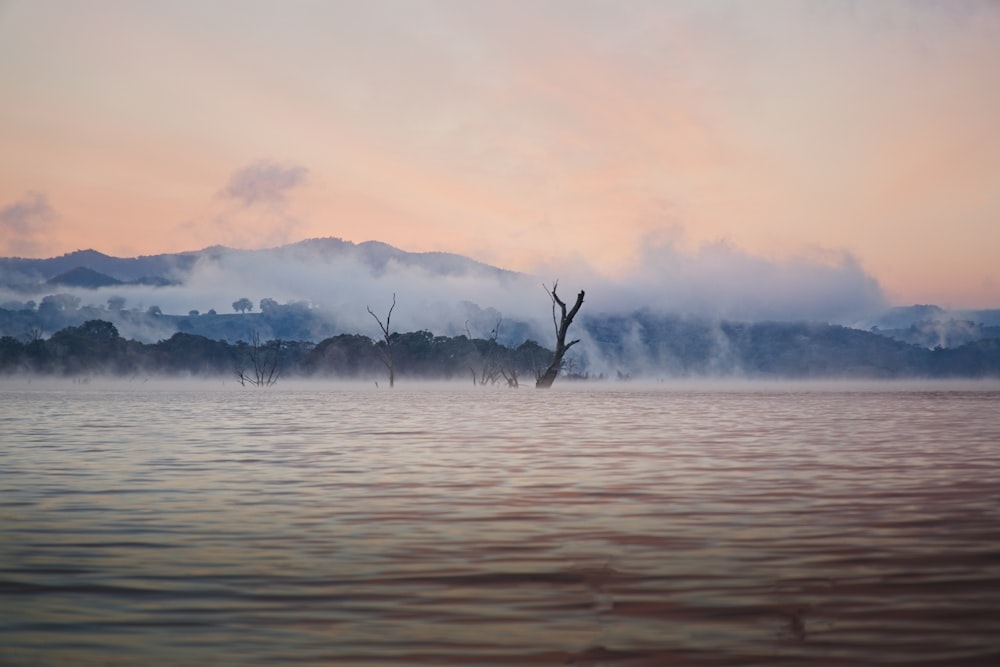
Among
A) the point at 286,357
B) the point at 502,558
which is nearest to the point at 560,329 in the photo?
the point at 502,558

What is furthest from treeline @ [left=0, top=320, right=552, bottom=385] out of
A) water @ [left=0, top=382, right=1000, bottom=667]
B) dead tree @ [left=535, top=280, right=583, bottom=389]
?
water @ [left=0, top=382, right=1000, bottom=667]

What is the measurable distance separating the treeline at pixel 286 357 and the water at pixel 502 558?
123664 mm

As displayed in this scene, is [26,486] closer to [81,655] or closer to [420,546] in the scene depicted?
[420,546]

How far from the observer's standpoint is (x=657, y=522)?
11875 mm

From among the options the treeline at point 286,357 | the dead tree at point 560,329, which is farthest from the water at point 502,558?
the treeline at point 286,357

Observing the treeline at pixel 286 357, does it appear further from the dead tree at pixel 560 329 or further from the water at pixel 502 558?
the water at pixel 502 558

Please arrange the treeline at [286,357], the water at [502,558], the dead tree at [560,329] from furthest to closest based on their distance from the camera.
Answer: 1. the treeline at [286,357]
2. the dead tree at [560,329]
3. the water at [502,558]

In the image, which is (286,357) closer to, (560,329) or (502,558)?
(560,329)

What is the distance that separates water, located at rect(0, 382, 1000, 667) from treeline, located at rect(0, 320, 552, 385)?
12366 centimetres

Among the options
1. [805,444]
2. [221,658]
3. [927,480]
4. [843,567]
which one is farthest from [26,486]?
[805,444]

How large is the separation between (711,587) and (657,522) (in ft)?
11.8

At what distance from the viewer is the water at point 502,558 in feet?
21.9

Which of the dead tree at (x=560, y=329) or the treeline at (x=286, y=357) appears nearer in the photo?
the dead tree at (x=560, y=329)

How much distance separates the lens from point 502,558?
9688 mm
